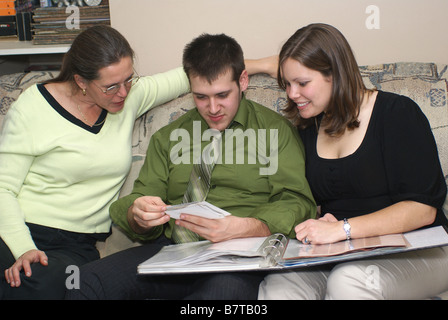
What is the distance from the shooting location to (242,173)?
1687 mm

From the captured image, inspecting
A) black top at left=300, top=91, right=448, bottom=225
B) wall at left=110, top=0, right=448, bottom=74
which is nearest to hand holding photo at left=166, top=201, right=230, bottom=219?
black top at left=300, top=91, right=448, bottom=225

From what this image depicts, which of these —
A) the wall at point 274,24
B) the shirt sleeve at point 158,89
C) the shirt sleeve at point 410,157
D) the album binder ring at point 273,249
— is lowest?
the album binder ring at point 273,249

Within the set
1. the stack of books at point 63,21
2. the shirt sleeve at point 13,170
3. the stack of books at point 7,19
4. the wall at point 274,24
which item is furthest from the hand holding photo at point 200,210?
the stack of books at point 7,19

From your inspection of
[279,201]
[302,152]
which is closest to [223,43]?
[302,152]

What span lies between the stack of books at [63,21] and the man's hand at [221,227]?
52.8 inches

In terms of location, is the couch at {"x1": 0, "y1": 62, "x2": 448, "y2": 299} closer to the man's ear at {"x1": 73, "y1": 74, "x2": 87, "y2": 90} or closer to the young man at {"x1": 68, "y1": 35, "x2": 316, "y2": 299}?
the young man at {"x1": 68, "y1": 35, "x2": 316, "y2": 299}

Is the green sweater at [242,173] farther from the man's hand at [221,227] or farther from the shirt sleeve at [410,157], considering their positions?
the shirt sleeve at [410,157]

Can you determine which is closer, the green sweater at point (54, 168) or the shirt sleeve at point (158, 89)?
the green sweater at point (54, 168)

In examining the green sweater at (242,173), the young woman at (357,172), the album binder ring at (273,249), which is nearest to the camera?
the album binder ring at (273,249)

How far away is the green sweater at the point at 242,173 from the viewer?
1623 millimetres

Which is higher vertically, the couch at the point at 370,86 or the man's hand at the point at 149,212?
the couch at the point at 370,86

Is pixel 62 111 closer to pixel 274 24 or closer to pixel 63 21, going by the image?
pixel 63 21

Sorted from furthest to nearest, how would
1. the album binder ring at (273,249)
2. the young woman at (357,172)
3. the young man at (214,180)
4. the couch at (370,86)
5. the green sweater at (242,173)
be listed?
the couch at (370,86), the green sweater at (242,173), the young man at (214,180), the young woman at (357,172), the album binder ring at (273,249)

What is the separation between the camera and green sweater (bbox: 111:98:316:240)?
1623mm
